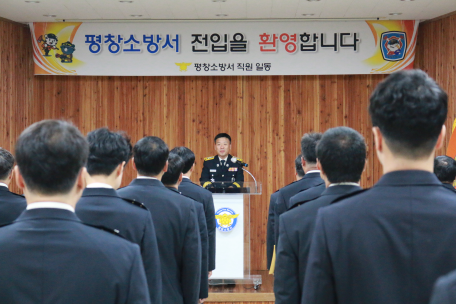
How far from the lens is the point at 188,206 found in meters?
2.50

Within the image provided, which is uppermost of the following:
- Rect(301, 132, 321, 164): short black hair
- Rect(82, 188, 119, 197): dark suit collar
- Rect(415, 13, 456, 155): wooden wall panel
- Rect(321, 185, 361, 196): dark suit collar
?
Rect(415, 13, 456, 155): wooden wall panel

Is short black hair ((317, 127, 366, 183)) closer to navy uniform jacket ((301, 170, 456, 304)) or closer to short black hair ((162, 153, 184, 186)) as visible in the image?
navy uniform jacket ((301, 170, 456, 304))

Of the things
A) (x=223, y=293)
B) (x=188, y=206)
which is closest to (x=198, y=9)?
(x=223, y=293)

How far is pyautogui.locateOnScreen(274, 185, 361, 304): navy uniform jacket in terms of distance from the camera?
2.01 metres

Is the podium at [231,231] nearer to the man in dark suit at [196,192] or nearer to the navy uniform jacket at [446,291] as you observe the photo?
the man in dark suit at [196,192]

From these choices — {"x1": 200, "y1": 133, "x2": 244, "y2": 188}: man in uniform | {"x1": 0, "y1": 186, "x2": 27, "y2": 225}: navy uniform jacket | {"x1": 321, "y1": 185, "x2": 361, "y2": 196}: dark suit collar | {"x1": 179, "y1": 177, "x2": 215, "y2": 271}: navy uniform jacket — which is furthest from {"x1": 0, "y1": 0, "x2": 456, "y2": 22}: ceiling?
{"x1": 321, "y1": 185, "x2": 361, "y2": 196}: dark suit collar

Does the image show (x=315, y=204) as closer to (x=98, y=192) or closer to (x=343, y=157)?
(x=343, y=157)

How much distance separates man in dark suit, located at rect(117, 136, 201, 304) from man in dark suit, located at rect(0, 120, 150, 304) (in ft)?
3.99

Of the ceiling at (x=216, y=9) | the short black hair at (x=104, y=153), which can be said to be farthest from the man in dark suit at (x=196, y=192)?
the ceiling at (x=216, y=9)

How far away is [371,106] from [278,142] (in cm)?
610

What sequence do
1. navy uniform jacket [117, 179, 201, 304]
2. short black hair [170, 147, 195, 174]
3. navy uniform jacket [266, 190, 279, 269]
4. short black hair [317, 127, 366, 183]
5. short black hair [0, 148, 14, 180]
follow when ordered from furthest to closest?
navy uniform jacket [266, 190, 279, 269] < short black hair [170, 147, 195, 174] < short black hair [0, 148, 14, 180] < navy uniform jacket [117, 179, 201, 304] < short black hair [317, 127, 366, 183]

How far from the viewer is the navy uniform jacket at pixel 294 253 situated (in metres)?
2.01

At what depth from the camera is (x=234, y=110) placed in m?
7.33

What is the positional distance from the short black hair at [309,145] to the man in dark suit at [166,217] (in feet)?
3.40
